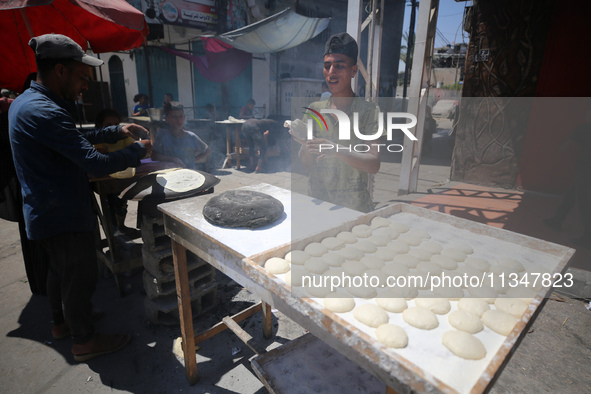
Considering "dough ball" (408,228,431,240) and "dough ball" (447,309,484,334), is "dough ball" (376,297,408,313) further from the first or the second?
"dough ball" (408,228,431,240)

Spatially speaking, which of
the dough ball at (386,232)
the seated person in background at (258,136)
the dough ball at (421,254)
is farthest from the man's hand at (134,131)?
the seated person in background at (258,136)

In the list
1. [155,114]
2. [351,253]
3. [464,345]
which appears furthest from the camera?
[155,114]

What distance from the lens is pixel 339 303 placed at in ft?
3.88

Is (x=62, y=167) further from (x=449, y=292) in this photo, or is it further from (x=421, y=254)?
(x=449, y=292)

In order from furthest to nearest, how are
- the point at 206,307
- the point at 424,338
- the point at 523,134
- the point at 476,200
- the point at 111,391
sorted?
the point at 523,134 → the point at 476,200 → the point at 206,307 → the point at 111,391 → the point at 424,338

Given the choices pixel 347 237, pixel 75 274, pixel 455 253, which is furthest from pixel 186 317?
pixel 455 253

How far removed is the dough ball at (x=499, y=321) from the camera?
1073 mm

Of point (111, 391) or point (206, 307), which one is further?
point (206, 307)

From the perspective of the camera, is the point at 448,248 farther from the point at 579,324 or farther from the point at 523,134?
the point at 523,134

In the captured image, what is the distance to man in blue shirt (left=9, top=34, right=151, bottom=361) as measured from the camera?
1957mm

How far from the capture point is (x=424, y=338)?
40.9 inches

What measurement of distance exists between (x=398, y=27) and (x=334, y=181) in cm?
1681

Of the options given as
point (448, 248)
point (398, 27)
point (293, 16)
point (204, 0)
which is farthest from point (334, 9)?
point (448, 248)

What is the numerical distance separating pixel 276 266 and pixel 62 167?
1747 mm
